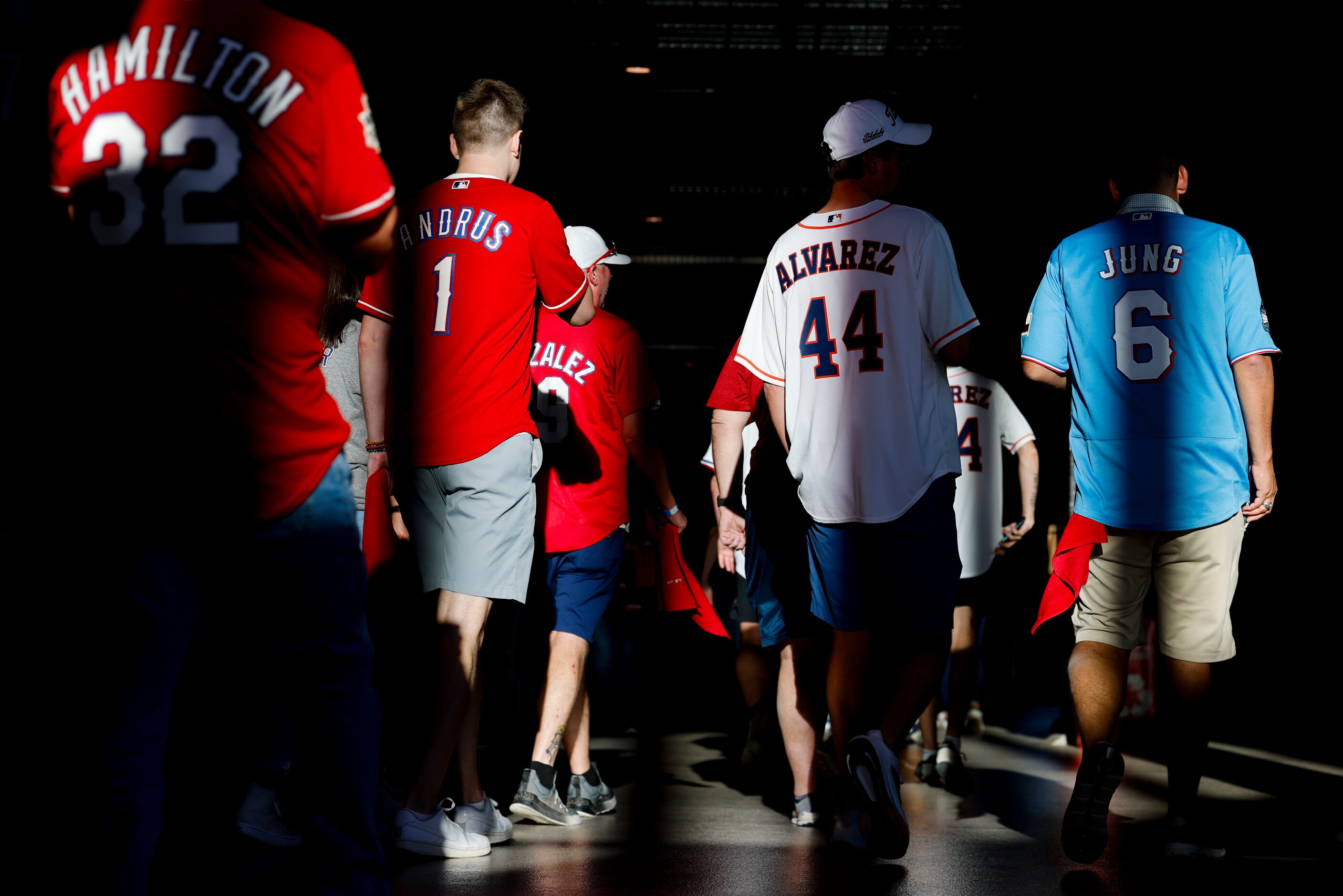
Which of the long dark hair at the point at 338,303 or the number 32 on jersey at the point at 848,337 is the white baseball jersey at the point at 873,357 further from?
the long dark hair at the point at 338,303

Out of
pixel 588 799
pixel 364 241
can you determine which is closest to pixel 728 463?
pixel 588 799

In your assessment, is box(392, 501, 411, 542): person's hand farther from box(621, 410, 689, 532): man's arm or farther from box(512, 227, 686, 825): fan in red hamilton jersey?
box(621, 410, 689, 532): man's arm

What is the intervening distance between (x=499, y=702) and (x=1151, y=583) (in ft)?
11.8

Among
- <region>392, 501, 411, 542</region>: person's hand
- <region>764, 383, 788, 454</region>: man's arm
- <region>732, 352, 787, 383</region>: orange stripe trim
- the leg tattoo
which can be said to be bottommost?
the leg tattoo

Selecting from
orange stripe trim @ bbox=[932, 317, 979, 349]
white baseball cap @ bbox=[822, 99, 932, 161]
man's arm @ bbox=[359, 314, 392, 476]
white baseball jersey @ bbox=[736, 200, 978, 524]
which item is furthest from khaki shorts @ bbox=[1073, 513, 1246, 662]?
man's arm @ bbox=[359, 314, 392, 476]

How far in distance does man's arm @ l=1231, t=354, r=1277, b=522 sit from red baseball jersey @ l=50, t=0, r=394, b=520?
2.44 m

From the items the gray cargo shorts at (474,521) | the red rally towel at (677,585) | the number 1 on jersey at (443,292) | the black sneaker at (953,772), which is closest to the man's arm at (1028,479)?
the black sneaker at (953,772)

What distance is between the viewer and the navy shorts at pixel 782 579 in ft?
11.8

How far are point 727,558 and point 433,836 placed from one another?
4.10 ft

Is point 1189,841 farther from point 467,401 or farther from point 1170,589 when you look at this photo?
point 467,401

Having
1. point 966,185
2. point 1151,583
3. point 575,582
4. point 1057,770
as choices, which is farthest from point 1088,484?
point 966,185

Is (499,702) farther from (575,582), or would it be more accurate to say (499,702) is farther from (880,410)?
(880,410)

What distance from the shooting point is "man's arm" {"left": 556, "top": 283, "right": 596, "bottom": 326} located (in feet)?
10.4

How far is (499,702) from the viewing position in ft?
18.9
